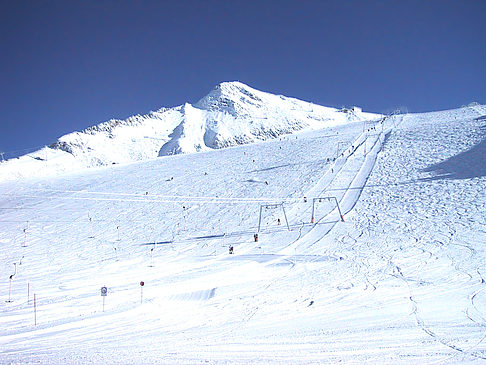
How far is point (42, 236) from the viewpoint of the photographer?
964 inches

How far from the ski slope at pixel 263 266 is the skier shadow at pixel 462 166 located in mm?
192

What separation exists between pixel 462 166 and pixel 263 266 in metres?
22.0

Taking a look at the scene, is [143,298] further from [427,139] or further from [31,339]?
[427,139]

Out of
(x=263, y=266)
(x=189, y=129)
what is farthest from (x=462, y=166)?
(x=189, y=129)

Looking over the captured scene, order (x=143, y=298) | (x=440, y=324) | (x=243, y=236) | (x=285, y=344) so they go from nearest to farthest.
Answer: (x=285, y=344)
(x=440, y=324)
(x=143, y=298)
(x=243, y=236)

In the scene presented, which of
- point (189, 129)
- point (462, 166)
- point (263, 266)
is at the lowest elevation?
point (263, 266)

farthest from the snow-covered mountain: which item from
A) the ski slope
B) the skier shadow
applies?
the ski slope

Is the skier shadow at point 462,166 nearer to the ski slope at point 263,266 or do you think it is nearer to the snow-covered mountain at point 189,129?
the ski slope at point 263,266

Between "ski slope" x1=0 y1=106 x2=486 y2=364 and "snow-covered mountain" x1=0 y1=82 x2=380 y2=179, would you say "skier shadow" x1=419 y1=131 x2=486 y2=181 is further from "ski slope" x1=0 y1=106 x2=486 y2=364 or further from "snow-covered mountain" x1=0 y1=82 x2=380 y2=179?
"snow-covered mountain" x1=0 y1=82 x2=380 y2=179

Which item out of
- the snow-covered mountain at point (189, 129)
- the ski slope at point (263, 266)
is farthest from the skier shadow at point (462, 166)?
the snow-covered mountain at point (189, 129)

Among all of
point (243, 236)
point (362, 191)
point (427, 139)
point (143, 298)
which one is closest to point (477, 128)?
point (427, 139)

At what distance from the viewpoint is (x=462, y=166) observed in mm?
28875

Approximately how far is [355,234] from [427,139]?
2754 cm

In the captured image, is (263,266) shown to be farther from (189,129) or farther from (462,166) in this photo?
(189,129)
